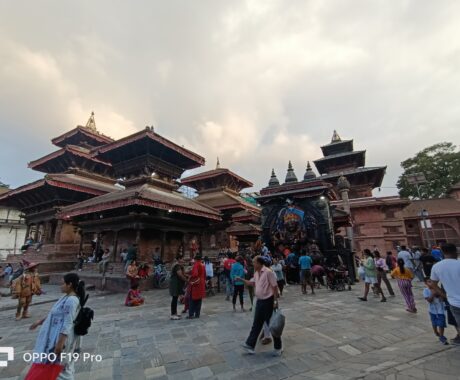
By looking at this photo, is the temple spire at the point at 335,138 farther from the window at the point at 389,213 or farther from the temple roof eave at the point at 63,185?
the temple roof eave at the point at 63,185

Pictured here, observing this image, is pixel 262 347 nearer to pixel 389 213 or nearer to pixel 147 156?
pixel 147 156

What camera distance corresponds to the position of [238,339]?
15.2 ft

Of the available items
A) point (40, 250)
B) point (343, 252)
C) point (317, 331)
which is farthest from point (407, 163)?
point (40, 250)

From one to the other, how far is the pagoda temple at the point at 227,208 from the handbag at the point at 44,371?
61.7 feet

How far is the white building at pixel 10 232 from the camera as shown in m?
34.1

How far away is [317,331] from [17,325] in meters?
7.87

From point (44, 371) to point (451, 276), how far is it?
17.8ft

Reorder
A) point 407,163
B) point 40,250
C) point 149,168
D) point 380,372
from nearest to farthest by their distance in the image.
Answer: point 380,372 → point 149,168 → point 40,250 → point 407,163

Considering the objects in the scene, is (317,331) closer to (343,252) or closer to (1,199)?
(343,252)

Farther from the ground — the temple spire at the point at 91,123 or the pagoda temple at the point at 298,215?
the temple spire at the point at 91,123

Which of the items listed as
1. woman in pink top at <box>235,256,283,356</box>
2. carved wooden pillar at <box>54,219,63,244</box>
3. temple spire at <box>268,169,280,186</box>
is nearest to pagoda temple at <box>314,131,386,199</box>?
temple spire at <box>268,169,280,186</box>

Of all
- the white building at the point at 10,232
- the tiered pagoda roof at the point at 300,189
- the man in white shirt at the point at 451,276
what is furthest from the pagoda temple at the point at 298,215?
the white building at the point at 10,232

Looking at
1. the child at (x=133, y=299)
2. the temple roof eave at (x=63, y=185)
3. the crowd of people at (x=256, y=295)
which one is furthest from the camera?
the temple roof eave at (x=63, y=185)

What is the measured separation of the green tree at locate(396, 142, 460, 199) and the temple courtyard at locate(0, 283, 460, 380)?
30.9 metres
